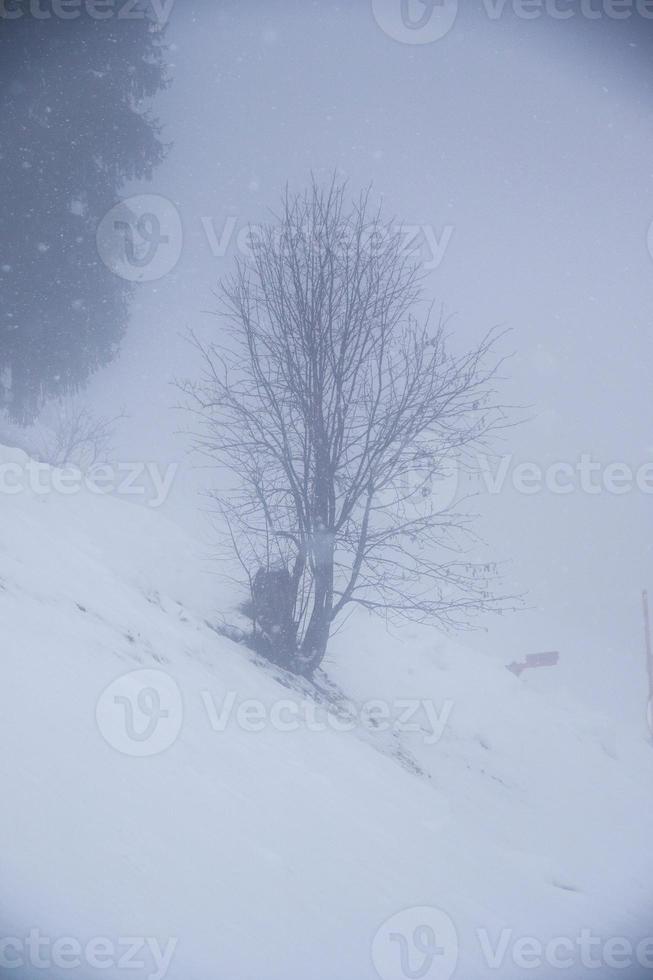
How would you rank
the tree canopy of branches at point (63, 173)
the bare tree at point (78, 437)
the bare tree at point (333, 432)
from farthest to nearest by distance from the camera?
the bare tree at point (78, 437) < the tree canopy of branches at point (63, 173) < the bare tree at point (333, 432)

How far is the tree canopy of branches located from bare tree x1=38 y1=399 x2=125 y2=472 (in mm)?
2950

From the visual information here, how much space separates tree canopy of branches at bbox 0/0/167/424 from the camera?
12062 millimetres

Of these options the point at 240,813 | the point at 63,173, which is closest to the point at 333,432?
the point at 240,813

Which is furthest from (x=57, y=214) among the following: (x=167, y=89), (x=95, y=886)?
(x=95, y=886)

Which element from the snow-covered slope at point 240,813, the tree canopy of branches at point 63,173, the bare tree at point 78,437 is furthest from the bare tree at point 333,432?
the bare tree at point 78,437

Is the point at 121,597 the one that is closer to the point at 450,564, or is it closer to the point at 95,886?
the point at 95,886

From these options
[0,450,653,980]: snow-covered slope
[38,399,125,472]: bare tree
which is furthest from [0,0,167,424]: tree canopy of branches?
[0,450,653,980]: snow-covered slope

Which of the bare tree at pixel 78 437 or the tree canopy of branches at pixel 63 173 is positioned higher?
the tree canopy of branches at pixel 63 173

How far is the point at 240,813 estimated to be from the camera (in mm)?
2773

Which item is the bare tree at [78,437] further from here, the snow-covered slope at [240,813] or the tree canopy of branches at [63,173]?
the snow-covered slope at [240,813]

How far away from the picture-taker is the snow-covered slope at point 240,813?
194 cm

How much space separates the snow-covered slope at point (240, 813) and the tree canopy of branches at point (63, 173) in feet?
25.2

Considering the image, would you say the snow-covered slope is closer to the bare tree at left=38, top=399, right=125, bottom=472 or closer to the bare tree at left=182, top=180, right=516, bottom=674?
the bare tree at left=182, top=180, right=516, bottom=674

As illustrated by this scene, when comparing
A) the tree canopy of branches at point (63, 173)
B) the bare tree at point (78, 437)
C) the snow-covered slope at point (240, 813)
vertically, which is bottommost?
the snow-covered slope at point (240, 813)
